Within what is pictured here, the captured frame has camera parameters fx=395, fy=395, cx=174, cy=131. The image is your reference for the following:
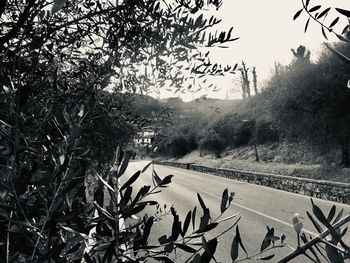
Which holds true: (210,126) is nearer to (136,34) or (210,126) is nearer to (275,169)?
(275,169)

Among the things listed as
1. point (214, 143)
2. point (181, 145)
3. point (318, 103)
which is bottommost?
point (181, 145)

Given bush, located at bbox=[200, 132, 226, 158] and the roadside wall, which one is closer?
the roadside wall

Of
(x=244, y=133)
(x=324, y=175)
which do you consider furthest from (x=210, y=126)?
(x=324, y=175)

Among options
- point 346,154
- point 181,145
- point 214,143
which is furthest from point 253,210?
point 181,145

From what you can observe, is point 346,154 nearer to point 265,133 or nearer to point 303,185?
point 303,185

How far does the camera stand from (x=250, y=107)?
230 feet

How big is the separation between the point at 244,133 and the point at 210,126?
9318 millimetres

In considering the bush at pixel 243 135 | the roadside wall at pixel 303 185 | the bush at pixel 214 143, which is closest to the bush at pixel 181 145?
the bush at pixel 214 143

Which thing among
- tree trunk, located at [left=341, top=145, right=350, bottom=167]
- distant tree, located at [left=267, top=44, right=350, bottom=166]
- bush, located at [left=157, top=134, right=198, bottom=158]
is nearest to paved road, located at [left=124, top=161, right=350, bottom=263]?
distant tree, located at [left=267, top=44, right=350, bottom=166]

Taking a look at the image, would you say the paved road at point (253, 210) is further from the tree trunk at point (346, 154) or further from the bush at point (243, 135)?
the bush at point (243, 135)

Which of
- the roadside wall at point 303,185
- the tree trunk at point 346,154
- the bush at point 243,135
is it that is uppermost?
the bush at point 243,135

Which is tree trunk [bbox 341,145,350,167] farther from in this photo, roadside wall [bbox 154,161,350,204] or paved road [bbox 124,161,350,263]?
paved road [bbox 124,161,350,263]

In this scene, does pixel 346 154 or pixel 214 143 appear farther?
pixel 214 143

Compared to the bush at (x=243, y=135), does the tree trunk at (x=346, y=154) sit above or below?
below
